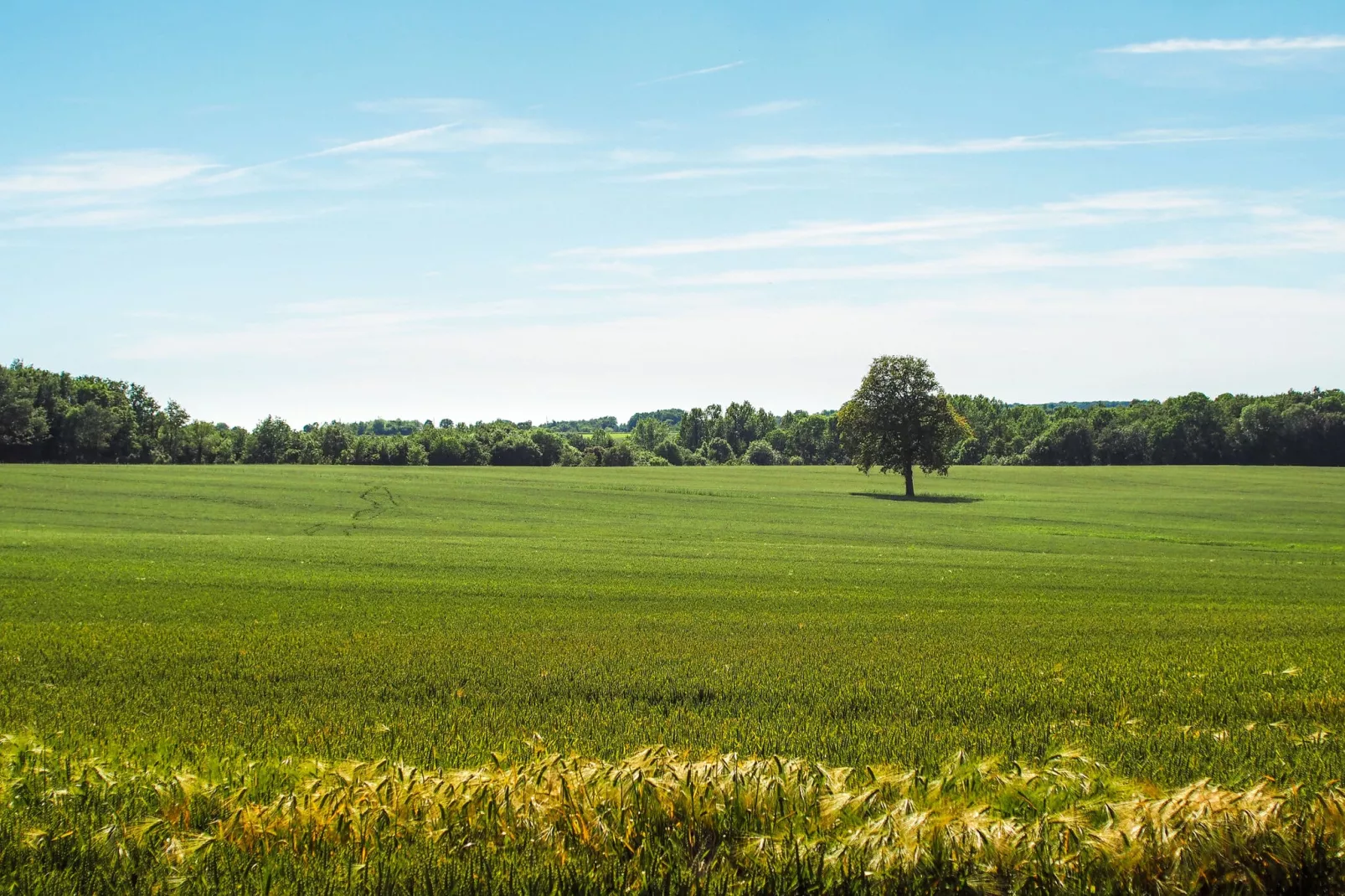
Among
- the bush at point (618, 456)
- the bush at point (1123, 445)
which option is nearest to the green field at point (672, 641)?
the bush at point (1123, 445)

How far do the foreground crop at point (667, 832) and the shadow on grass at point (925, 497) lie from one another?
61624mm

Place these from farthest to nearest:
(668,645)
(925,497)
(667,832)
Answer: (925,497), (668,645), (667,832)

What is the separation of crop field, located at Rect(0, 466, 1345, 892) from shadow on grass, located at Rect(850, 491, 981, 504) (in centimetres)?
2085

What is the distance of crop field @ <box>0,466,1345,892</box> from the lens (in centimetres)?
716

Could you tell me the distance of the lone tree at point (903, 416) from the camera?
62.6 meters

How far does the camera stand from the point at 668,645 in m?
13.6

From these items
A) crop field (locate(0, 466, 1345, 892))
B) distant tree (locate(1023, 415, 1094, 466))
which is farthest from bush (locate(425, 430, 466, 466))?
distant tree (locate(1023, 415, 1094, 466))

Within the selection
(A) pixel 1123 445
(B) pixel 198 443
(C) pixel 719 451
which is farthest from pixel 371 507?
(C) pixel 719 451

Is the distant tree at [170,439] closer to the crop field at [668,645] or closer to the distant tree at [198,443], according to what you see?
the distant tree at [198,443]

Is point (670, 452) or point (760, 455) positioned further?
point (670, 452)

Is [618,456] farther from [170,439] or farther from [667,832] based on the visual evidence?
[667,832]

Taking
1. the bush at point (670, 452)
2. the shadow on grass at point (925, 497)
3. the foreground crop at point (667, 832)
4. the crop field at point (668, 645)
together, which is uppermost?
the bush at point (670, 452)

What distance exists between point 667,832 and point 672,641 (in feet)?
31.9

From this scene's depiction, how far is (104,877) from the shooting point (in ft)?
12.6
